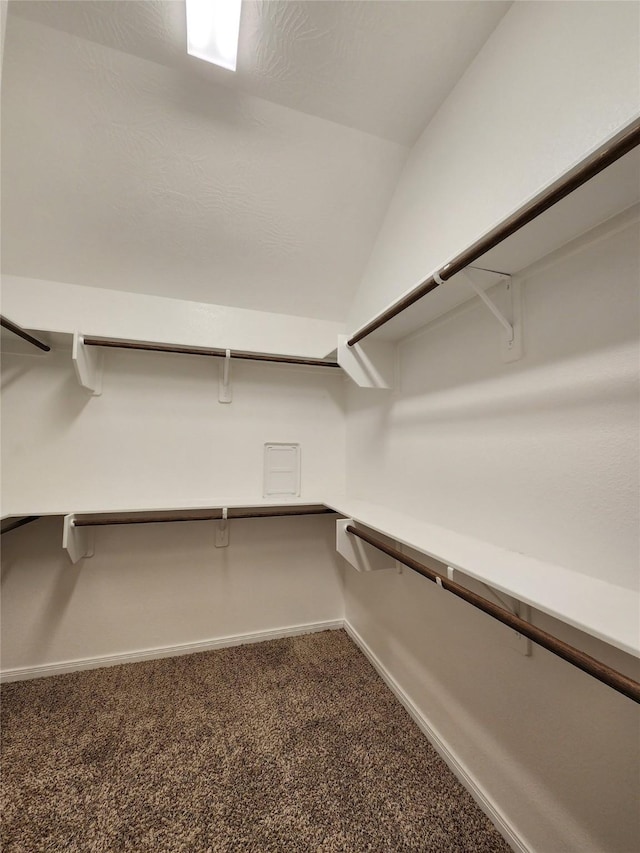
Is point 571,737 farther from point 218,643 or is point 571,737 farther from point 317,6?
point 317,6

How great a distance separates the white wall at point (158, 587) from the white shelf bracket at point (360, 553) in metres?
0.64

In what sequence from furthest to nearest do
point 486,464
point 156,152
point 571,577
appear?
point 156,152
point 486,464
point 571,577

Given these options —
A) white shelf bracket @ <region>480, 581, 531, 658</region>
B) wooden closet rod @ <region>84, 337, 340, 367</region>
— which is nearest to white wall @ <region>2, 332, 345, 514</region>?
wooden closet rod @ <region>84, 337, 340, 367</region>

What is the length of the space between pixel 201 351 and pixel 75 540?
1.22m

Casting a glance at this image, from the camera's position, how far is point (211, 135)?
1.56 metres

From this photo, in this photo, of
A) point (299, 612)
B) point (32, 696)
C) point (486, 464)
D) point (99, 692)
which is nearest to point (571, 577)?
point (486, 464)

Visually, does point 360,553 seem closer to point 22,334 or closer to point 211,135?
point 22,334

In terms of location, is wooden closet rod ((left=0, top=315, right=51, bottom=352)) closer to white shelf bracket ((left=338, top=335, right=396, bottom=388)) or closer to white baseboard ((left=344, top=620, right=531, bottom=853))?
white shelf bracket ((left=338, top=335, right=396, bottom=388))

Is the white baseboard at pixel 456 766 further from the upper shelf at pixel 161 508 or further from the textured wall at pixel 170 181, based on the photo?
the textured wall at pixel 170 181

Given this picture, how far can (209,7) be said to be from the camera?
3.75ft

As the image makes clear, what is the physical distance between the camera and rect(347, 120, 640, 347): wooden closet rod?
2.01 feet

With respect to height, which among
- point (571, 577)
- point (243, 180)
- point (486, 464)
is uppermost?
point (243, 180)

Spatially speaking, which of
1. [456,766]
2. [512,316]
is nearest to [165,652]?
[456,766]

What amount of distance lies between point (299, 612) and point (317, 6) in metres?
3.08
